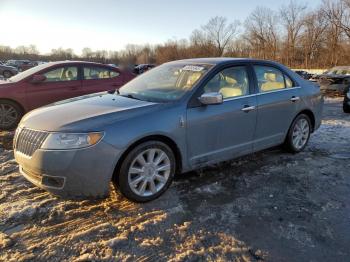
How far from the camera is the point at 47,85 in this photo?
726 cm

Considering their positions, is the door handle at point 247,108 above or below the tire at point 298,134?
above

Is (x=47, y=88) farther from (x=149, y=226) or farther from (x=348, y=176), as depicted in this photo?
(x=348, y=176)

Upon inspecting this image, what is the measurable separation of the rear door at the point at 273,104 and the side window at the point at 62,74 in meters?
4.66

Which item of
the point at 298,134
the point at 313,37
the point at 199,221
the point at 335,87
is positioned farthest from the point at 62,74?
the point at 313,37

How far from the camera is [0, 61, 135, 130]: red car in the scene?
693 centimetres

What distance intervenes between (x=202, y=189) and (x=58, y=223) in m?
1.67

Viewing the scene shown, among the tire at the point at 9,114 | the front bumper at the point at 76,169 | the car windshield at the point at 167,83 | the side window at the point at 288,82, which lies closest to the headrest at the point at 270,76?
the side window at the point at 288,82

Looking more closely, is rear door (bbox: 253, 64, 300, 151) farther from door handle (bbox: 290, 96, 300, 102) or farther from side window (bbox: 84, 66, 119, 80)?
side window (bbox: 84, 66, 119, 80)

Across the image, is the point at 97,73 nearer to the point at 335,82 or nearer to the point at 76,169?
the point at 76,169

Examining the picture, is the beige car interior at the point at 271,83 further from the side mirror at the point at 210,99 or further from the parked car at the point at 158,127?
the side mirror at the point at 210,99

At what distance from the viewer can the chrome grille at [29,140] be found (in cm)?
315

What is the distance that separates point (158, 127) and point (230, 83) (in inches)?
53.7

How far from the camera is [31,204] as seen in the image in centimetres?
346

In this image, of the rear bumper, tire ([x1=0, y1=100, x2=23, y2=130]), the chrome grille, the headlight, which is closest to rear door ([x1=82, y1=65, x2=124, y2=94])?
tire ([x1=0, y1=100, x2=23, y2=130])
